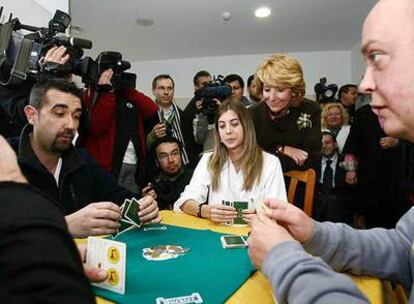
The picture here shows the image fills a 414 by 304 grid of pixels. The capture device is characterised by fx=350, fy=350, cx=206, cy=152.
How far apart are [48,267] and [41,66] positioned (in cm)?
185

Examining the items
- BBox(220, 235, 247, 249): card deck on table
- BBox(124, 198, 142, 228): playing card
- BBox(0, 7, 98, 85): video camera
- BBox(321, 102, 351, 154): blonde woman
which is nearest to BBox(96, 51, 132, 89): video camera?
BBox(0, 7, 98, 85): video camera

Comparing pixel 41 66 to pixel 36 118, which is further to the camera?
pixel 41 66

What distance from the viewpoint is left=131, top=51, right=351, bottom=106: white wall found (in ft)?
20.9

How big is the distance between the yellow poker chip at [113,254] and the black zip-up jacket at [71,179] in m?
0.74

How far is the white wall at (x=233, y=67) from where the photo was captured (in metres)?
6.36

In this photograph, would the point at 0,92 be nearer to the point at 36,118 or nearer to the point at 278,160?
the point at 36,118

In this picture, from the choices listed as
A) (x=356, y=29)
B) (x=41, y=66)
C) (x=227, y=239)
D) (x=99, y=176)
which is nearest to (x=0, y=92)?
(x=41, y=66)

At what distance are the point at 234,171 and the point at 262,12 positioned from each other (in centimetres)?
317

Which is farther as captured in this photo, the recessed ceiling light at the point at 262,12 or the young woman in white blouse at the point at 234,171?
the recessed ceiling light at the point at 262,12

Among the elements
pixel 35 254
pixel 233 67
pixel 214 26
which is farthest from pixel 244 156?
pixel 233 67

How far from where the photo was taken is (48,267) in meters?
0.35

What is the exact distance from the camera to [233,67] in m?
6.51

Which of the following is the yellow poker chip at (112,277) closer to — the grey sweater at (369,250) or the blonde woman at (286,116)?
the grey sweater at (369,250)

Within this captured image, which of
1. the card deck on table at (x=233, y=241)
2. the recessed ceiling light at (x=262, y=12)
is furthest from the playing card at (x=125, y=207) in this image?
the recessed ceiling light at (x=262, y=12)
